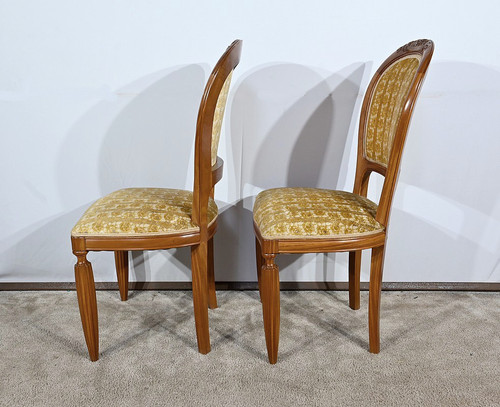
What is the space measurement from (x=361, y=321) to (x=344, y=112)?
2.63 feet

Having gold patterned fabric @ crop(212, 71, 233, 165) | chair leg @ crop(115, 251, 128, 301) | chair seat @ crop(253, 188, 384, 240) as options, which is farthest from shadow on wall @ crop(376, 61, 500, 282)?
chair leg @ crop(115, 251, 128, 301)

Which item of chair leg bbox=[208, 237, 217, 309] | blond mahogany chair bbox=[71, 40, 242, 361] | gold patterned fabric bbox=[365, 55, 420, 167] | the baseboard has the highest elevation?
gold patterned fabric bbox=[365, 55, 420, 167]

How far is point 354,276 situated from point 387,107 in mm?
655

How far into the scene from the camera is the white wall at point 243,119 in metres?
1.85

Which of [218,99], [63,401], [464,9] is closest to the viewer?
[63,401]

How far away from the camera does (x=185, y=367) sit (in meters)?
1.57

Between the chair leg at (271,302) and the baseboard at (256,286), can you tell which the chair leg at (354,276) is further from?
the chair leg at (271,302)

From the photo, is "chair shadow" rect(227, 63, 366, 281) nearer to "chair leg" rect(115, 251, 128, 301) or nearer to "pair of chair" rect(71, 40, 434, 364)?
"pair of chair" rect(71, 40, 434, 364)

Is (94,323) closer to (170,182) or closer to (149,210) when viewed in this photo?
(149,210)

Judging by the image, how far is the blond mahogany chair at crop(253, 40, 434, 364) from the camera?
58.0 inches

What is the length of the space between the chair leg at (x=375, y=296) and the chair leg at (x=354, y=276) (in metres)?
0.30

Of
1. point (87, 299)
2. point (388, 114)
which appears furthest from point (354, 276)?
point (87, 299)

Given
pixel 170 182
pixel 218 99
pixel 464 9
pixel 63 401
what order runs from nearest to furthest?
pixel 63 401
pixel 218 99
pixel 464 9
pixel 170 182

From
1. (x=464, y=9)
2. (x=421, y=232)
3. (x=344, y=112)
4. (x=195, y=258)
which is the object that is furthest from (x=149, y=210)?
(x=464, y=9)
